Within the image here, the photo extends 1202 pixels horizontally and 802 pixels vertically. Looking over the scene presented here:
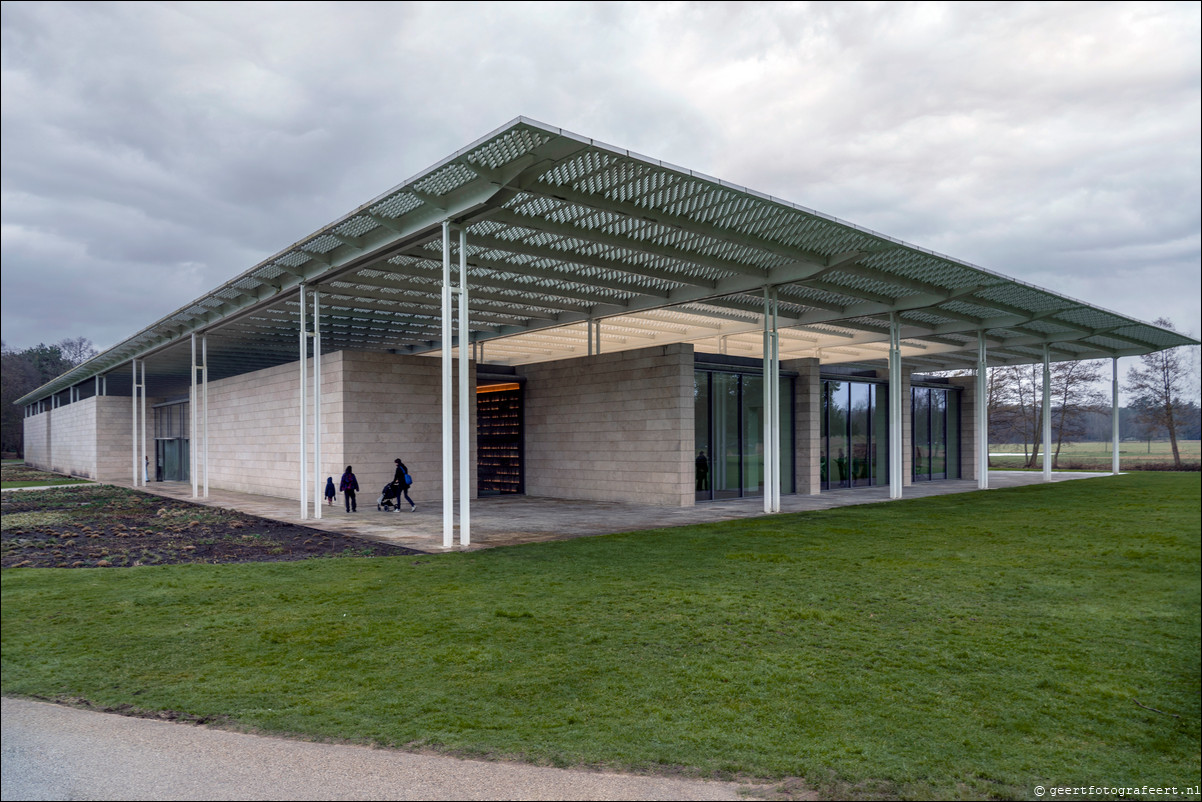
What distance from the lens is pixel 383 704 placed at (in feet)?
18.0

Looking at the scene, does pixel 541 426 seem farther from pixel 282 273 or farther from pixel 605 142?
pixel 605 142

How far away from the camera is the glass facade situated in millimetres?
23859

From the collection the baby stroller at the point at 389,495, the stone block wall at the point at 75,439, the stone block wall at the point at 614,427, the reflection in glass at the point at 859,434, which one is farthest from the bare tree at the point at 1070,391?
the stone block wall at the point at 75,439

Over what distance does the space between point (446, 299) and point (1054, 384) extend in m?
45.7

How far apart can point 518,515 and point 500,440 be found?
30.2ft

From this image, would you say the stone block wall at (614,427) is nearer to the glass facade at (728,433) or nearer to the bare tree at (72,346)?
the glass facade at (728,433)

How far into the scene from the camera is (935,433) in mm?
35344

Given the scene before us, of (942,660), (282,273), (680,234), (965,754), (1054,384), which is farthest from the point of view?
(1054,384)

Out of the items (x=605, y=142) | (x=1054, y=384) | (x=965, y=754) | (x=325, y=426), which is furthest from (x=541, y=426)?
(x=1054, y=384)

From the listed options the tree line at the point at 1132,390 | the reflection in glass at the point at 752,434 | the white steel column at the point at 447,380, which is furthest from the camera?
the reflection in glass at the point at 752,434

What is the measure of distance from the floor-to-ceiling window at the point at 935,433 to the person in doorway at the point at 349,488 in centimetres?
2370

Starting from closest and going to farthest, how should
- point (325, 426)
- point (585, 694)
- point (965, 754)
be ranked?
point (965, 754), point (585, 694), point (325, 426)

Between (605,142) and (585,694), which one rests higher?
(605,142)

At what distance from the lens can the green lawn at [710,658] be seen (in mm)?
2238
